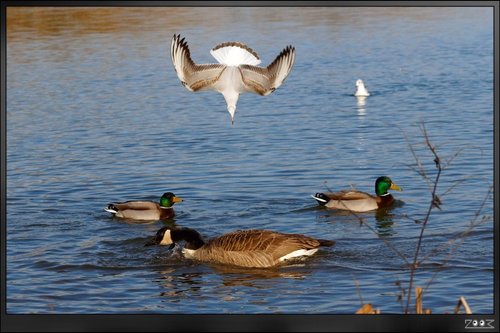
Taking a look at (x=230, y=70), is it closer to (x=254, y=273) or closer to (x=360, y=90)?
(x=254, y=273)

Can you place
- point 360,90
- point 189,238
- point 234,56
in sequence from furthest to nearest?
point 360,90 < point 189,238 < point 234,56

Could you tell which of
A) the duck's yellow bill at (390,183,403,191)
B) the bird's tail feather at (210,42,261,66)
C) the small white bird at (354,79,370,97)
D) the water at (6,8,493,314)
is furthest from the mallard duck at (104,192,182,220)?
the bird's tail feather at (210,42,261,66)

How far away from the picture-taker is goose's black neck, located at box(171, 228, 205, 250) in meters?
12.3

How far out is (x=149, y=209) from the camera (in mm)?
14141

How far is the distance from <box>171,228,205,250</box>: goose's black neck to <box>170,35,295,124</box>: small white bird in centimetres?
531

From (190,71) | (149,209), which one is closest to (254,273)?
(149,209)

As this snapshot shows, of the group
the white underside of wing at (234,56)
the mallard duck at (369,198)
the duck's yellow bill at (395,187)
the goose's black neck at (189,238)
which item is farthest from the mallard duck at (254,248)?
the white underside of wing at (234,56)

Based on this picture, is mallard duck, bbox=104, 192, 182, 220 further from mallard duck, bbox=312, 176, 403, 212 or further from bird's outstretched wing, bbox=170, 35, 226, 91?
bird's outstretched wing, bbox=170, 35, 226, 91

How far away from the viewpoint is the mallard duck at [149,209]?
13.9 meters

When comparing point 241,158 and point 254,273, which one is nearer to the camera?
point 254,273

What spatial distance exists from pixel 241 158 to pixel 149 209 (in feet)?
5.10

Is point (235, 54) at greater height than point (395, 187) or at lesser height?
lesser

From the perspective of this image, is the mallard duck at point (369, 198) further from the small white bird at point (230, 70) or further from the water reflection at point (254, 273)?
Result: the small white bird at point (230, 70)

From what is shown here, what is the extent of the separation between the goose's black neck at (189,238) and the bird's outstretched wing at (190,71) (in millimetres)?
5316
